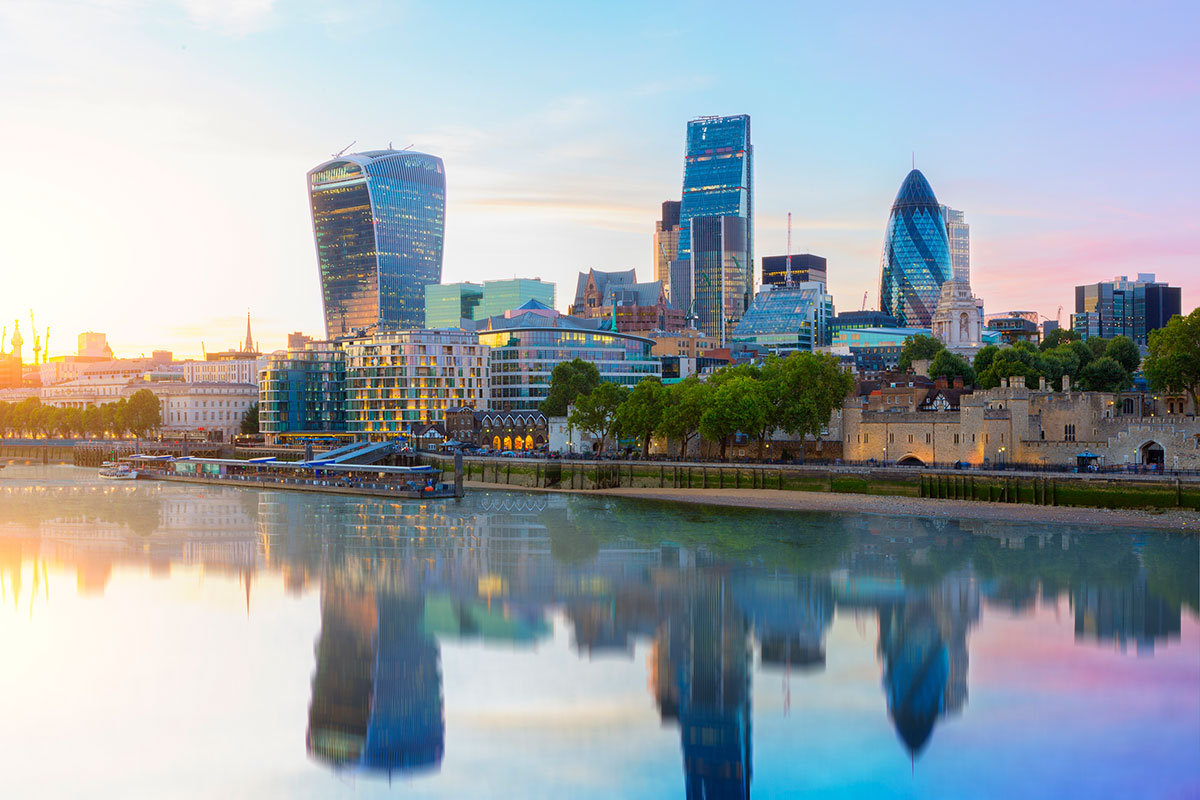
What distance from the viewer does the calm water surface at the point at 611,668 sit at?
25156mm

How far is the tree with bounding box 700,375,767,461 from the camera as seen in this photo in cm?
8075

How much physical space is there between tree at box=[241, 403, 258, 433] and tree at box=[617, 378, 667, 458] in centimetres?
9232

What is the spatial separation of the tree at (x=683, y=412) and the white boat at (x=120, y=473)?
5745 cm

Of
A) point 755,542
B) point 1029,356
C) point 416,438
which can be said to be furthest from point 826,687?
point 416,438

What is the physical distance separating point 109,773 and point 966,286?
162m

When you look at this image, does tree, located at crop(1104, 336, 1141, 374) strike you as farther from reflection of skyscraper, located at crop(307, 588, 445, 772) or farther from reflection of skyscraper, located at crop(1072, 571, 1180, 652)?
reflection of skyscraper, located at crop(307, 588, 445, 772)

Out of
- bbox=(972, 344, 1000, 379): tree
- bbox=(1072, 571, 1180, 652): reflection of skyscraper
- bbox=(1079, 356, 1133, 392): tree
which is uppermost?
bbox=(972, 344, 1000, 379): tree

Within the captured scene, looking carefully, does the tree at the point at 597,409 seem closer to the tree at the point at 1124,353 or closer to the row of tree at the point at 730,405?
the row of tree at the point at 730,405

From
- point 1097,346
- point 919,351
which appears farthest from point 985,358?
point 1097,346

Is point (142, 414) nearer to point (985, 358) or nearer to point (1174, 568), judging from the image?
point (985, 358)

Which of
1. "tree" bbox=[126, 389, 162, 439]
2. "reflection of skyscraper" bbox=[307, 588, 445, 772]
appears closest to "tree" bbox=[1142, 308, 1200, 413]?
"reflection of skyscraper" bbox=[307, 588, 445, 772]

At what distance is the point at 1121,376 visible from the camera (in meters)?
103

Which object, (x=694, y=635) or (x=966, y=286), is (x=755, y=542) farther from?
(x=966, y=286)

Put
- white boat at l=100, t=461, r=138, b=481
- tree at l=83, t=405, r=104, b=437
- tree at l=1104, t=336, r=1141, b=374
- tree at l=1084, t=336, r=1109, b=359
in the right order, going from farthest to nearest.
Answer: tree at l=83, t=405, r=104, b=437
tree at l=1084, t=336, r=1109, b=359
tree at l=1104, t=336, r=1141, b=374
white boat at l=100, t=461, r=138, b=481
